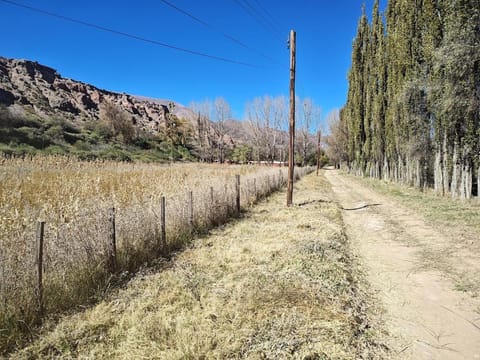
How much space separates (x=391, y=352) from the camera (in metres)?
2.48

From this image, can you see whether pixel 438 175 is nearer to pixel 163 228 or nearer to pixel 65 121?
pixel 163 228

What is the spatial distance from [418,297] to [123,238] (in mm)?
4269

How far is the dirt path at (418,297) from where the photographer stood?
8.45ft

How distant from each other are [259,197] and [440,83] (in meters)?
8.74

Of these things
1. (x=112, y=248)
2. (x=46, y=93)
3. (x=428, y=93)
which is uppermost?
(x=46, y=93)

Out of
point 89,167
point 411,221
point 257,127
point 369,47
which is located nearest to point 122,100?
point 257,127

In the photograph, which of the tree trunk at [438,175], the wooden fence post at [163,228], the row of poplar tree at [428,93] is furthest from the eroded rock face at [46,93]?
the wooden fence post at [163,228]

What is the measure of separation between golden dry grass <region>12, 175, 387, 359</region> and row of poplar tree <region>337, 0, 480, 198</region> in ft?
28.6

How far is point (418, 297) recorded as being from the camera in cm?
351

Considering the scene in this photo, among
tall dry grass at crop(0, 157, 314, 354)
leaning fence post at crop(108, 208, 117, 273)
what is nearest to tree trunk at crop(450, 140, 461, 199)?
tall dry grass at crop(0, 157, 314, 354)

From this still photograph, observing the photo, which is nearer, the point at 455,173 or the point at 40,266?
the point at 40,266

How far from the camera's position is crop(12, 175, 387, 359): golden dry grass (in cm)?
244

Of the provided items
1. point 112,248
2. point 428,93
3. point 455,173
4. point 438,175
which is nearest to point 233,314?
point 112,248

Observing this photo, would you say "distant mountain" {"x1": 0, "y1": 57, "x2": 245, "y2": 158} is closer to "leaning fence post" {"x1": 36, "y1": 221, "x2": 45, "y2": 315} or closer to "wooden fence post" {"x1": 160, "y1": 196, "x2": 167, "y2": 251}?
"wooden fence post" {"x1": 160, "y1": 196, "x2": 167, "y2": 251}
